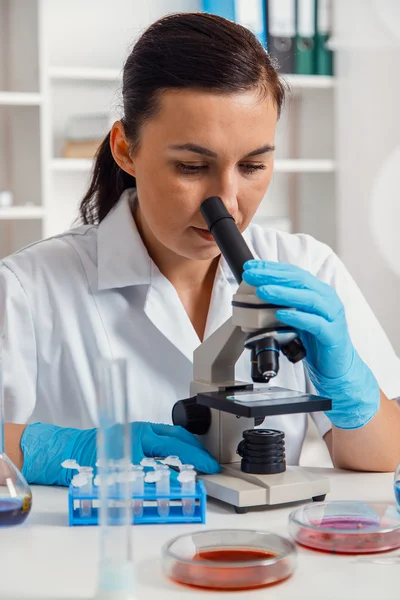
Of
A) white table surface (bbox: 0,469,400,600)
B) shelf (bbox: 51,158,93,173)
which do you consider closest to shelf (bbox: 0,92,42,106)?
shelf (bbox: 51,158,93,173)

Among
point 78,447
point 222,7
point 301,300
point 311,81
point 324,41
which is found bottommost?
point 78,447

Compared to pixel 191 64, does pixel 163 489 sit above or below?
below

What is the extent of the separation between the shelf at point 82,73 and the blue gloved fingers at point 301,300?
6.33 feet

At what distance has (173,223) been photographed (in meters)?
1.55

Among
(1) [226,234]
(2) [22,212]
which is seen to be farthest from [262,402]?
(2) [22,212]

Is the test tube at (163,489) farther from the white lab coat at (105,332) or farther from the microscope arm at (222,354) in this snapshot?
the white lab coat at (105,332)

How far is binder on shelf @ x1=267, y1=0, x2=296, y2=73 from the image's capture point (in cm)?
312

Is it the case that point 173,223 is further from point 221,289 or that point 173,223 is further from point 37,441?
point 37,441

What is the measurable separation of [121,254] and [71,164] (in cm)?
143

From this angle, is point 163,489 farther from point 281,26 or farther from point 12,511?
point 281,26

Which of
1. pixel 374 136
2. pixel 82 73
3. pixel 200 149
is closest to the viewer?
pixel 200 149

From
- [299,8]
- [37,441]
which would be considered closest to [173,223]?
[37,441]

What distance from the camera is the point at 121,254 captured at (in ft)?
5.61

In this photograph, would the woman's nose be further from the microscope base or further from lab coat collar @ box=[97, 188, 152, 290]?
the microscope base
